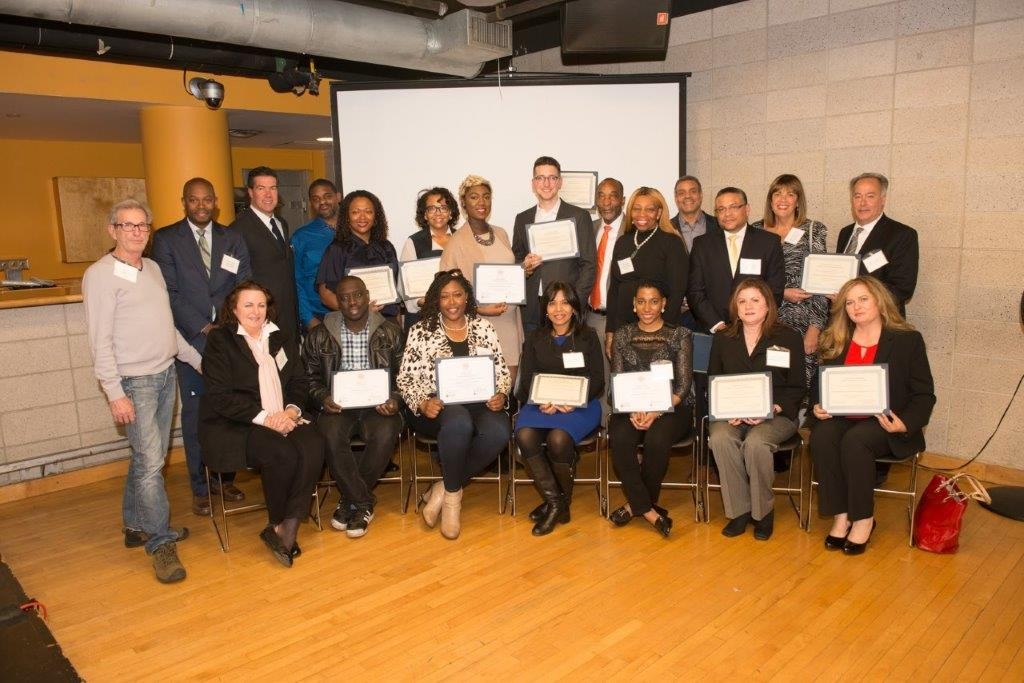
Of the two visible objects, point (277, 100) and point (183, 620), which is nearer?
point (183, 620)

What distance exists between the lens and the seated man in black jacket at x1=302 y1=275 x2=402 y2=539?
161 inches

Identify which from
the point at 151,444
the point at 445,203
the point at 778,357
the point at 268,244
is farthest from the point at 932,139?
the point at 151,444

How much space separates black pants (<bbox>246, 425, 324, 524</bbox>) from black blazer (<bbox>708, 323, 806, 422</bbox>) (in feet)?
7.48

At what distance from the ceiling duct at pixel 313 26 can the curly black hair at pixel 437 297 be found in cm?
212

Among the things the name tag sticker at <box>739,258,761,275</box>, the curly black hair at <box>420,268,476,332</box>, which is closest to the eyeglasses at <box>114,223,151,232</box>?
the curly black hair at <box>420,268,476,332</box>

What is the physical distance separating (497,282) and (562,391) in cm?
78

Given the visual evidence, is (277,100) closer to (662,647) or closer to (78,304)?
(78,304)

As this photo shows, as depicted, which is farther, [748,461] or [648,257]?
[648,257]

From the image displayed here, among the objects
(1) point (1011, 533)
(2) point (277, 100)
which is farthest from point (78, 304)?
(1) point (1011, 533)

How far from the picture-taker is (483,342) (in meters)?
4.28

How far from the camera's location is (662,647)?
2953 mm

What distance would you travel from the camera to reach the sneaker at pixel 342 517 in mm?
4172

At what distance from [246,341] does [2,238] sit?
7897mm

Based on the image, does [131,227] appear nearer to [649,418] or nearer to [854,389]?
[649,418]
